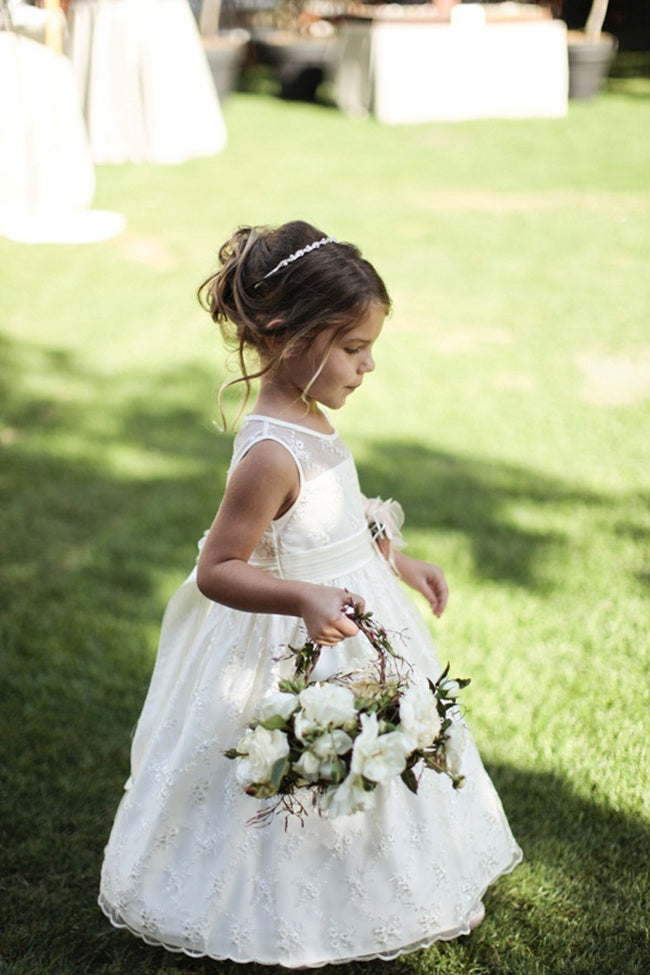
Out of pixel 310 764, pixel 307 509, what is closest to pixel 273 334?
pixel 307 509

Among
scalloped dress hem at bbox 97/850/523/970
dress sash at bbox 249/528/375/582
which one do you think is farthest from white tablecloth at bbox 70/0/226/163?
scalloped dress hem at bbox 97/850/523/970

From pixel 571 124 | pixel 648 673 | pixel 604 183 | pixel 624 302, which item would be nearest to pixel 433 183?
pixel 604 183

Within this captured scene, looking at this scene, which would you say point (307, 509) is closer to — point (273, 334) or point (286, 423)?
point (286, 423)

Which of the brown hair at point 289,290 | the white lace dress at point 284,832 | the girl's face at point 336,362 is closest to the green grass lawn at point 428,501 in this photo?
the white lace dress at point 284,832

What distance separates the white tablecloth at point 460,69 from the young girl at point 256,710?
11.4m

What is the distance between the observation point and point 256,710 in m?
2.01

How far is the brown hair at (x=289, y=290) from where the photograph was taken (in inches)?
75.7

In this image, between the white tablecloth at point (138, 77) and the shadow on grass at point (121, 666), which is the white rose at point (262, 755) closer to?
the shadow on grass at point (121, 666)

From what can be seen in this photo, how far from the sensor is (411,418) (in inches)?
202

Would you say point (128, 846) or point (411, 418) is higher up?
point (128, 846)

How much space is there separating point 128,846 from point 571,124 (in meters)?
12.1

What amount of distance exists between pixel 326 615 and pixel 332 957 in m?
0.76

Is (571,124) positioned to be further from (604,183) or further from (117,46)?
(117,46)

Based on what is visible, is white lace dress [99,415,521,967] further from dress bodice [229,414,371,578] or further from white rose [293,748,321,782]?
white rose [293,748,321,782]
